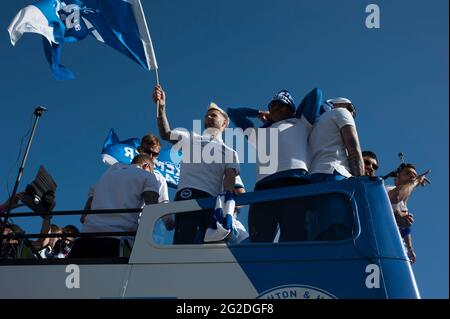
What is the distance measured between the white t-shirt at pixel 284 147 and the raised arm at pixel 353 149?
1.04ft

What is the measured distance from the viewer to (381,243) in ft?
10.4

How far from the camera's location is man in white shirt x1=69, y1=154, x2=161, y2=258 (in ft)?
13.2

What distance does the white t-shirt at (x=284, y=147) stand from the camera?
3.81 m

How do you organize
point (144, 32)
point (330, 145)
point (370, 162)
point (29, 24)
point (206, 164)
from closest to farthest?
point (330, 145) < point (206, 164) < point (370, 162) < point (29, 24) < point (144, 32)

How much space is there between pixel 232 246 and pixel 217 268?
0.62ft

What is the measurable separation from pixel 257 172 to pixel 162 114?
138cm

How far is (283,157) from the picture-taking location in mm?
→ 3824

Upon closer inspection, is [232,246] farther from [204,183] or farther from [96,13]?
[96,13]

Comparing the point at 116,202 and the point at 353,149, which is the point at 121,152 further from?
the point at 353,149

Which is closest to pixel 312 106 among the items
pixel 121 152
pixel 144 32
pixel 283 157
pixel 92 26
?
pixel 283 157

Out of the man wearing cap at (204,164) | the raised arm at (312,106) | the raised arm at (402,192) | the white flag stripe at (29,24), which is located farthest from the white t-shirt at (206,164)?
the white flag stripe at (29,24)

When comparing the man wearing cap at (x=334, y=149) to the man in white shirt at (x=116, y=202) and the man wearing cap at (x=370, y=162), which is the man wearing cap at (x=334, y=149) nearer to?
the man wearing cap at (x=370, y=162)

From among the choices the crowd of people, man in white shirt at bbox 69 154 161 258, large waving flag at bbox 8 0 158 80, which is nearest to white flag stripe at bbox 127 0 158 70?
large waving flag at bbox 8 0 158 80

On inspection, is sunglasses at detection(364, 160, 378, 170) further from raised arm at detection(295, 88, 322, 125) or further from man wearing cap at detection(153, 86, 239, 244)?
man wearing cap at detection(153, 86, 239, 244)
